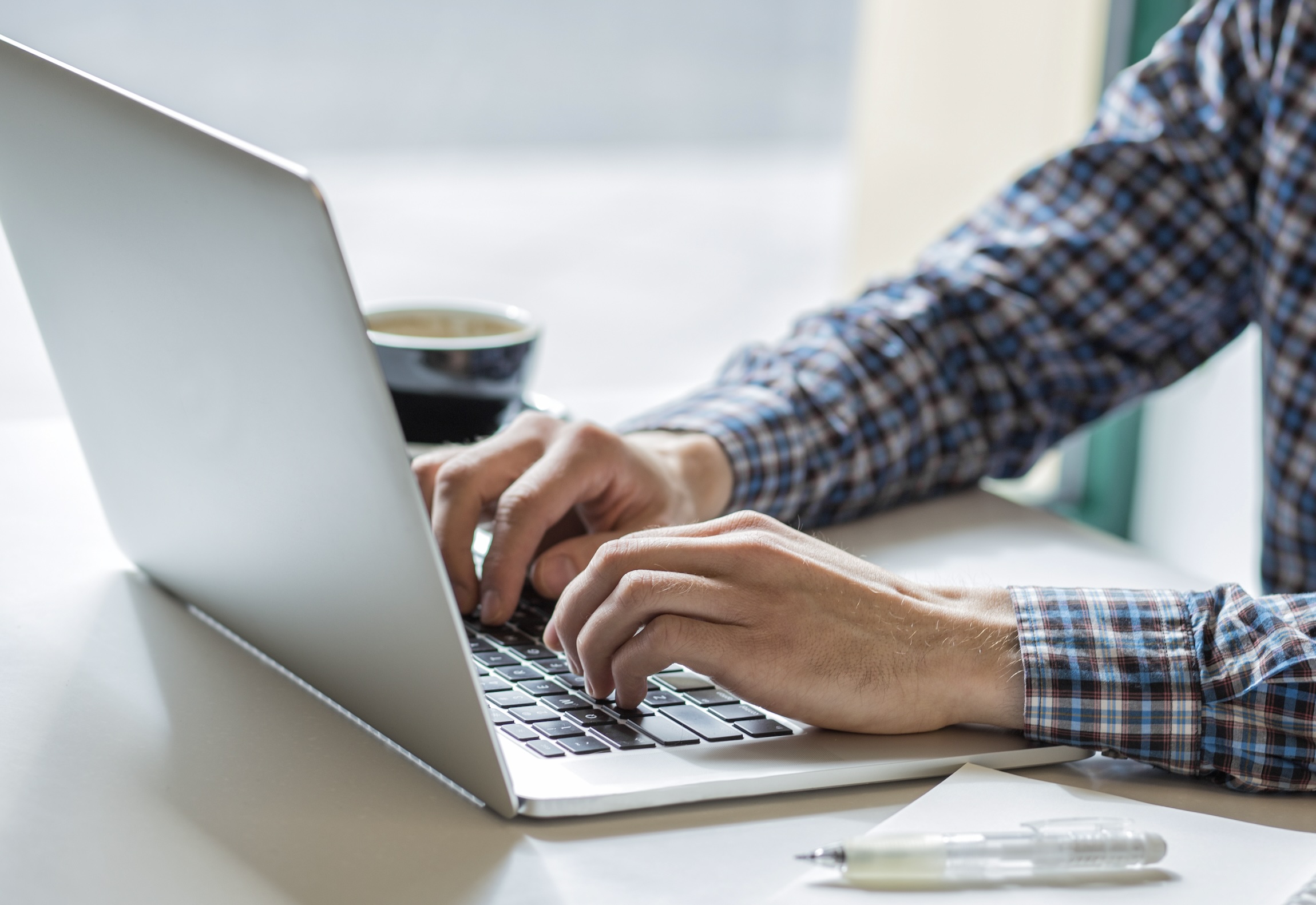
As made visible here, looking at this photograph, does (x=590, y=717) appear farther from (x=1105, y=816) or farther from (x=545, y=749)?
(x=1105, y=816)

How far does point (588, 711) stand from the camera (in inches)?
20.7

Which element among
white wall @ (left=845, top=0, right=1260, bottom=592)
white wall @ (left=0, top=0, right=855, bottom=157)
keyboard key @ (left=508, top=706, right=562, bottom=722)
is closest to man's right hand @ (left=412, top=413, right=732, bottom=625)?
keyboard key @ (left=508, top=706, right=562, bottom=722)

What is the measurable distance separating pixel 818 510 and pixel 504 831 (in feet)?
1.43

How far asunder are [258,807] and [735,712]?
194 mm

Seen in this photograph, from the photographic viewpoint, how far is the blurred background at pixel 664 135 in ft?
6.66

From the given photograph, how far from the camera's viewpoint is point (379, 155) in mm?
2656

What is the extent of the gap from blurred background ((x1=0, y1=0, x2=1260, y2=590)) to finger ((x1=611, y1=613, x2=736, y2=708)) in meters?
1.20

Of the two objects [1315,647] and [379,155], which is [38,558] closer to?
[1315,647]

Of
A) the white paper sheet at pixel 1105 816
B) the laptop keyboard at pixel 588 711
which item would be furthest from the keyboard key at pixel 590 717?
the white paper sheet at pixel 1105 816

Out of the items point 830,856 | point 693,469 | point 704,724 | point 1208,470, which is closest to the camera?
point 830,856

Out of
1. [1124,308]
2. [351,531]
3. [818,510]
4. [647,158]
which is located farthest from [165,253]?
[647,158]

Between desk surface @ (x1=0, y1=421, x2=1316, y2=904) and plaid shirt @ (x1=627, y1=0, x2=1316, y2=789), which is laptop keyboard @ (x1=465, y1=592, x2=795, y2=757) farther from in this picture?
plaid shirt @ (x1=627, y1=0, x2=1316, y2=789)

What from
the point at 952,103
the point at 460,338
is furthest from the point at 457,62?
the point at 460,338

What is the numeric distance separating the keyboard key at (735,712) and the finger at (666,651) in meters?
0.02
